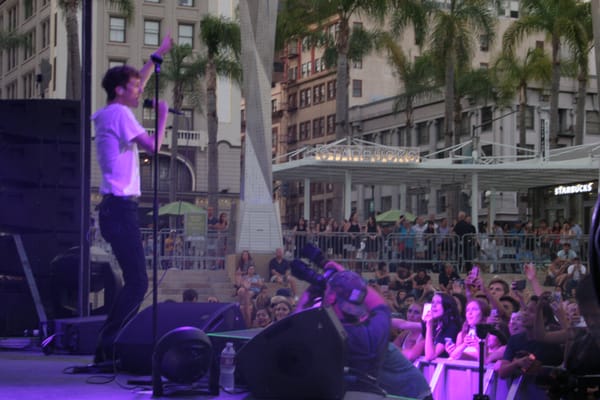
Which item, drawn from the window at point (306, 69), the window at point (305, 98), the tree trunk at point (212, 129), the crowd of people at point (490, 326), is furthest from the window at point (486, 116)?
the crowd of people at point (490, 326)

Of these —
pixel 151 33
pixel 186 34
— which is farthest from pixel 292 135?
pixel 151 33

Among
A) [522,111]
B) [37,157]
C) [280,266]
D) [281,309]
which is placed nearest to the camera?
[37,157]

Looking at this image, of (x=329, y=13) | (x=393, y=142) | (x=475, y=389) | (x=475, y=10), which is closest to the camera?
(x=475, y=389)

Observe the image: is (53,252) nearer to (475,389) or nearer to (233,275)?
(475,389)

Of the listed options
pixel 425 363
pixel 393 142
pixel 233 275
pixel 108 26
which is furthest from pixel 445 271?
pixel 393 142

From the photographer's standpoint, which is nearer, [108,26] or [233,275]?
[233,275]

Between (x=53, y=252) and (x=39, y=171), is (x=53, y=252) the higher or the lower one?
the lower one

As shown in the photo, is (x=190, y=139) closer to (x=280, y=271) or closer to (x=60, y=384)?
(x=280, y=271)

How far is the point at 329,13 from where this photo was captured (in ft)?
117

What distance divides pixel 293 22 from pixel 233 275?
1807 cm

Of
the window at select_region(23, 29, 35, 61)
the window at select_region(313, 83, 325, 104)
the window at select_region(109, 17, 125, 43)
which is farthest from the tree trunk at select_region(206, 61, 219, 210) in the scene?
the window at select_region(313, 83, 325, 104)

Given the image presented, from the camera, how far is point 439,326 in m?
8.89

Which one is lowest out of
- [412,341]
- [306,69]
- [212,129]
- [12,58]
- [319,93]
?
[412,341]

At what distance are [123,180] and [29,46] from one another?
4375 cm
